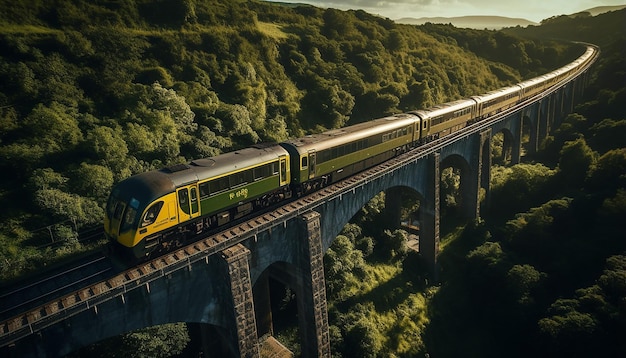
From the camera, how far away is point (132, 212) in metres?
17.7

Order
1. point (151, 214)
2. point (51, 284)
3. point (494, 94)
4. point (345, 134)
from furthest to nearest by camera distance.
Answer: point (494, 94), point (345, 134), point (151, 214), point (51, 284)

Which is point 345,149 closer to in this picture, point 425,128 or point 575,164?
point 425,128

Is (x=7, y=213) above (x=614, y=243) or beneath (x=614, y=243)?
above

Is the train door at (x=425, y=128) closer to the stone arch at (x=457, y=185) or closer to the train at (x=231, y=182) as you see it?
the train at (x=231, y=182)

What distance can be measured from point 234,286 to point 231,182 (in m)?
6.11

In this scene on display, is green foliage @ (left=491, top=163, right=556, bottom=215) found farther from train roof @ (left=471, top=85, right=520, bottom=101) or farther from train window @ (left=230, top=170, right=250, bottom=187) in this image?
train window @ (left=230, top=170, right=250, bottom=187)

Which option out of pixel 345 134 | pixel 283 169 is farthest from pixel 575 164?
pixel 283 169

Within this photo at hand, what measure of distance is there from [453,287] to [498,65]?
256 feet

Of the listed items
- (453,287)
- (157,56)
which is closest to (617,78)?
(453,287)

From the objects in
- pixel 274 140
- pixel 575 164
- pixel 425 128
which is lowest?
pixel 575 164

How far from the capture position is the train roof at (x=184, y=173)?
18141 millimetres

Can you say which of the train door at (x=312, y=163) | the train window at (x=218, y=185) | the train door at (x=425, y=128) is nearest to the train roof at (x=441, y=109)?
the train door at (x=425, y=128)

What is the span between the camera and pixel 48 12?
40000 millimetres

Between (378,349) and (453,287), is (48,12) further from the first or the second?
(453,287)
